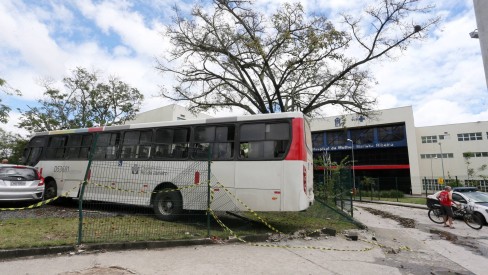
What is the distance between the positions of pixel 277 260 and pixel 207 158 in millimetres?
3842

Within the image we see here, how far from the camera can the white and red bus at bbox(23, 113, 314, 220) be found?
26.0 feet

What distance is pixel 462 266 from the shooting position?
20.9ft

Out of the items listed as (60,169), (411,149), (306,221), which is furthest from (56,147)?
(411,149)

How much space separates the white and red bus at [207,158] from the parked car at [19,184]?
3.41 ft

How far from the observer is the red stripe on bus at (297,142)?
7.88m

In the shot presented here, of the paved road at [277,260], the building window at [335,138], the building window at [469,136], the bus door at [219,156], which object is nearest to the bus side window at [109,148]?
the bus door at [219,156]

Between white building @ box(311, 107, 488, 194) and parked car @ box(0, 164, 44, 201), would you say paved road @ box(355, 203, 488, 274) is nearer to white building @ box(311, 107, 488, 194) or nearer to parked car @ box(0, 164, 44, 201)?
parked car @ box(0, 164, 44, 201)

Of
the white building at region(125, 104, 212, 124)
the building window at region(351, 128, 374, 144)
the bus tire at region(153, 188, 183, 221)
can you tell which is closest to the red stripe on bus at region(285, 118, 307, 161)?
the bus tire at region(153, 188, 183, 221)

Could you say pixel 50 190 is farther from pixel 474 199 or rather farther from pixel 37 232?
pixel 474 199

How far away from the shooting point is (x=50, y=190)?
1176 cm

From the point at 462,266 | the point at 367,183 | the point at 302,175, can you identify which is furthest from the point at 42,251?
the point at 367,183

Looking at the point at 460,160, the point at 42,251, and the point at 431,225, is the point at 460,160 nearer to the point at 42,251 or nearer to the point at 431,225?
the point at 431,225

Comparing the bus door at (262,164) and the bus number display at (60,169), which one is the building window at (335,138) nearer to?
the bus door at (262,164)

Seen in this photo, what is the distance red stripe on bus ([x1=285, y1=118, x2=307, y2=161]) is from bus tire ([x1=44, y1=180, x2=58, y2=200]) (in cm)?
946
